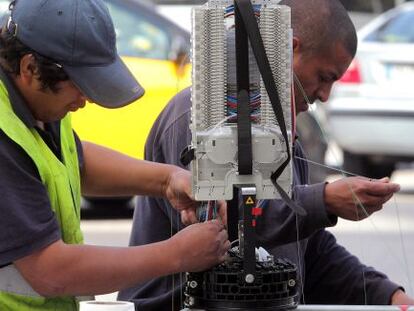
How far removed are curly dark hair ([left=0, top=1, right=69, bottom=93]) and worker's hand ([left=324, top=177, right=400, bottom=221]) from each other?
30.6 inches

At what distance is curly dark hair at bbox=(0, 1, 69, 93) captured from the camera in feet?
9.37

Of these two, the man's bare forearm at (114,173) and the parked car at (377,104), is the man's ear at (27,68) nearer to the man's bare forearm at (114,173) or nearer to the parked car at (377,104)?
the man's bare forearm at (114,173)

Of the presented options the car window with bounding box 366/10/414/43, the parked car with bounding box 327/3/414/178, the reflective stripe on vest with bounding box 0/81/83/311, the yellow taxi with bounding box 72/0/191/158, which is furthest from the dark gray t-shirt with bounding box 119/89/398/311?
the car window with bounding box 366/10/414/43

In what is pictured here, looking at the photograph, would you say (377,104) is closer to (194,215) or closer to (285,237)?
(285,237)

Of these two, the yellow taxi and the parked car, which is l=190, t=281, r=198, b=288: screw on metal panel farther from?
the parked car

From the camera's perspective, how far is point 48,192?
9.49 feet

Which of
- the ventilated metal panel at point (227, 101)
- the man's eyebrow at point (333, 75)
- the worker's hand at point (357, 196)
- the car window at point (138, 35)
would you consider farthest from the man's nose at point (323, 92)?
the car window at point (138, 35)

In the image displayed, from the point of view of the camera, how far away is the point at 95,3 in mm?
2932

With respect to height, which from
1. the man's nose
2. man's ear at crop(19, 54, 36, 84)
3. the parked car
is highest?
man's ear at crop(19, 54, 36, 84)

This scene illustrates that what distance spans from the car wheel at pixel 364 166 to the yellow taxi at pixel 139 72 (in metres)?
2.80

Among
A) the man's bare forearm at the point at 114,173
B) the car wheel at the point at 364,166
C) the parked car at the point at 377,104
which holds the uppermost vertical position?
the man's bare forearm at the point at 114,173

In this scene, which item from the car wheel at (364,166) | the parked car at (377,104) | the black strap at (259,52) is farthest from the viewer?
the car wheel at (364,166)

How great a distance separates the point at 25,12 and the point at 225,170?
0.59 m

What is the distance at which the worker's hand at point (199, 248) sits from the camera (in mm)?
2783
